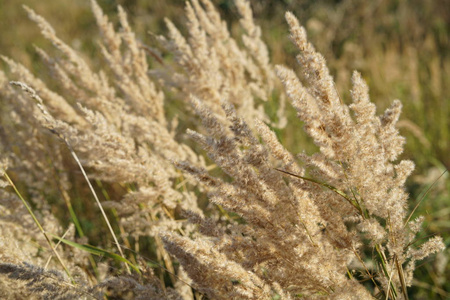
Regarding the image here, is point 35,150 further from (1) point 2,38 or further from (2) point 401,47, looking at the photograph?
(1) point 2,38

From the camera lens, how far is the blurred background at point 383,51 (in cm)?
285

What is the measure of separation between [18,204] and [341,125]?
1.34 meters

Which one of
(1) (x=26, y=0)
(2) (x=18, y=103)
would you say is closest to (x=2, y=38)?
(1) (x=26, y=0)

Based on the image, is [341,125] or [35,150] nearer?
[341,125]

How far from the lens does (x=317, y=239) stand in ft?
3.41

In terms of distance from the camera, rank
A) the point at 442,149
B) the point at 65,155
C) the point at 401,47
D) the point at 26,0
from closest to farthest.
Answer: the point at 442,149, the point at 65,155, the point at 401,47, the point at 26,0

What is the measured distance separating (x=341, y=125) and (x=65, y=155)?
3.10 metres

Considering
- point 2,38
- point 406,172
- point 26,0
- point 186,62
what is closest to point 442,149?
point 186,62

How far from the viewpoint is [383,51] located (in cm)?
551

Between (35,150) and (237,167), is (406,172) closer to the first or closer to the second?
(237,167)

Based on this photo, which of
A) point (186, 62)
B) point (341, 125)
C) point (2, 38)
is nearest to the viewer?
point (341, 125)

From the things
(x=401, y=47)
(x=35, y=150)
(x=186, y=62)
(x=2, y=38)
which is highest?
(x=401, y=47)

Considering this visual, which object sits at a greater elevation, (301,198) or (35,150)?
(301,198)

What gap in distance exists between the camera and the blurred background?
285 centimetres
